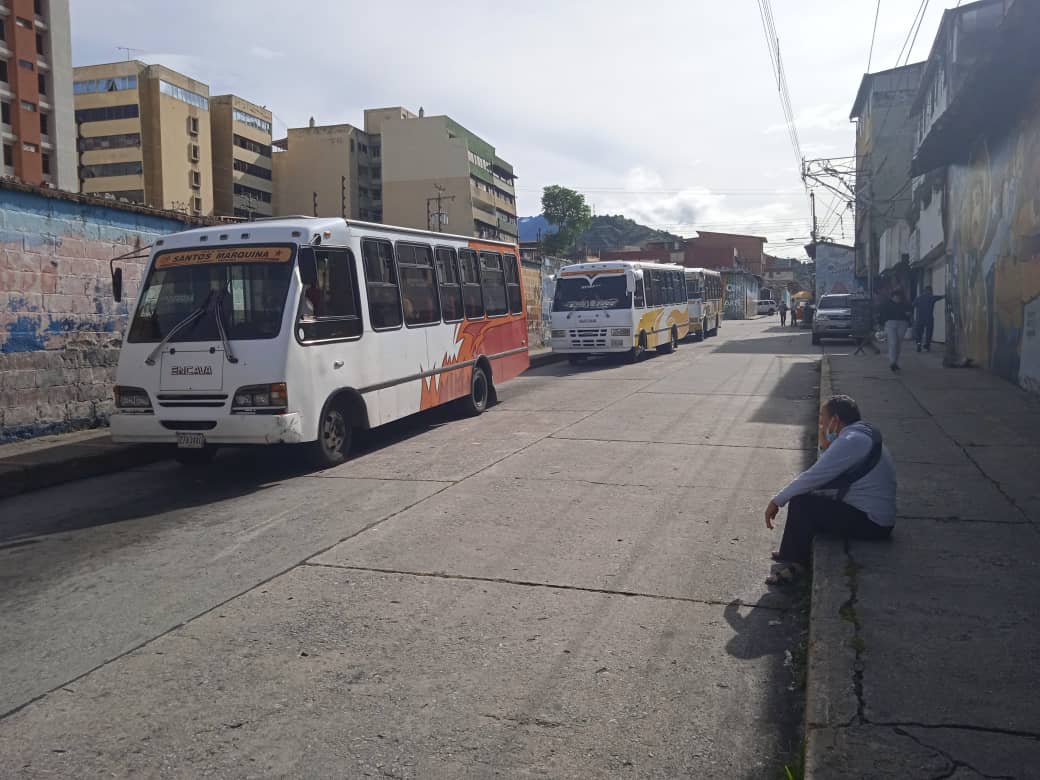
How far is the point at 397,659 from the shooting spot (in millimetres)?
4352

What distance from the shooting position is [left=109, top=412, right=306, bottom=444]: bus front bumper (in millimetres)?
8531

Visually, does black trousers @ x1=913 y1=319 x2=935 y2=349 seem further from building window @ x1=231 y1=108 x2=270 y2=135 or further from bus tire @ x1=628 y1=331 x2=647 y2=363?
building window @ x1=231 y1=108 x2=270 y2=135

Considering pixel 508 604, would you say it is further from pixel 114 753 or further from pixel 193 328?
pixel 193 328

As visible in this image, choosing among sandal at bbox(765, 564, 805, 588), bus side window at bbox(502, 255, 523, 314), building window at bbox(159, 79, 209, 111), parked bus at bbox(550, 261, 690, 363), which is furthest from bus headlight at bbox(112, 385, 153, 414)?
building window at bbox(159, 79, 209, 111)

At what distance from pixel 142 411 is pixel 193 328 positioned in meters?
0.97

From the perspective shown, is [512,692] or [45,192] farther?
[45,192]

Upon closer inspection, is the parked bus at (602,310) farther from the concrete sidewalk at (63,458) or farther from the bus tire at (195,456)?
the bus tire at (195,456)

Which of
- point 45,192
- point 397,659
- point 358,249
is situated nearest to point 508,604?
point 397,659

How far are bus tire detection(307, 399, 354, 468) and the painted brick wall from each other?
4140 millimetres

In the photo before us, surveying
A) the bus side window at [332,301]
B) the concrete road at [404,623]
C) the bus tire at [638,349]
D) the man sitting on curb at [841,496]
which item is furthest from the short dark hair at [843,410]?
the bus tire at [638,349]

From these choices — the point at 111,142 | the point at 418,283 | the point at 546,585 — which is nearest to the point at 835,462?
the point at 546,585

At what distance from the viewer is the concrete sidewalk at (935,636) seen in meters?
3.11

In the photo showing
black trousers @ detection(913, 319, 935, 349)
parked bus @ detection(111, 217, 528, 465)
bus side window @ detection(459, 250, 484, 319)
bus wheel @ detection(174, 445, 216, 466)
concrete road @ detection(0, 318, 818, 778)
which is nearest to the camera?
concrete road @ detection(0, 318, 818, 778)

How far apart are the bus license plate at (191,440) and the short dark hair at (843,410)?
5.86 meters
